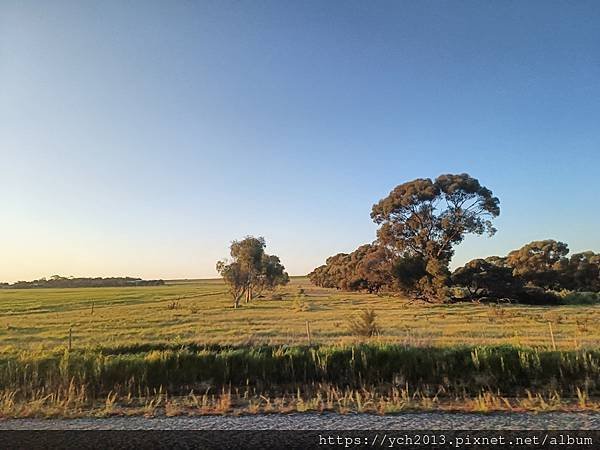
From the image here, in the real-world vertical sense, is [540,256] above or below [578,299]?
above

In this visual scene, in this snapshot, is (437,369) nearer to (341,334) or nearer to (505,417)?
(505,417)

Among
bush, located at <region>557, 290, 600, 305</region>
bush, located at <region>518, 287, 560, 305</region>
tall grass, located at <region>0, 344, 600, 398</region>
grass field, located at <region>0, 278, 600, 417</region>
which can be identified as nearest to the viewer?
grass field, located at <region>0, 278, 600, 417</region>

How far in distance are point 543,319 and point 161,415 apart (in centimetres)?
2461

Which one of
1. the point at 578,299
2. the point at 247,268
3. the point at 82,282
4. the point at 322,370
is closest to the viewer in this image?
the point at 322,370

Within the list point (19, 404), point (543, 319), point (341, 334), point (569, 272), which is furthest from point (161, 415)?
point (569, 272)

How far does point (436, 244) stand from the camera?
5097 cm

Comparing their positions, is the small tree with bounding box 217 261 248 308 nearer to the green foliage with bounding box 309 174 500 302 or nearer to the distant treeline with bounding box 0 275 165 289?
the green foliage with bounding box 309 174 500 302

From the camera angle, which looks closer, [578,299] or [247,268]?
[578,299]

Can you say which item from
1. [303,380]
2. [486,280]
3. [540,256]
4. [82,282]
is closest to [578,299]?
[486,280]

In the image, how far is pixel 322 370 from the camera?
11.2m

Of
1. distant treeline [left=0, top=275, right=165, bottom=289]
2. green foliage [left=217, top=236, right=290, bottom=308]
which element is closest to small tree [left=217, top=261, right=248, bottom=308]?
Result: green foliage [left=217, top=236, right=290, bottom=308]

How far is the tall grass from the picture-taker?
1013 centimetres

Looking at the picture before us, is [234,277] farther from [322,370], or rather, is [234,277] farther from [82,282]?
[82,282]

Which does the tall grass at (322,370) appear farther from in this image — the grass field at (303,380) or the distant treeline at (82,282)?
the distant treeline at (82,282)
